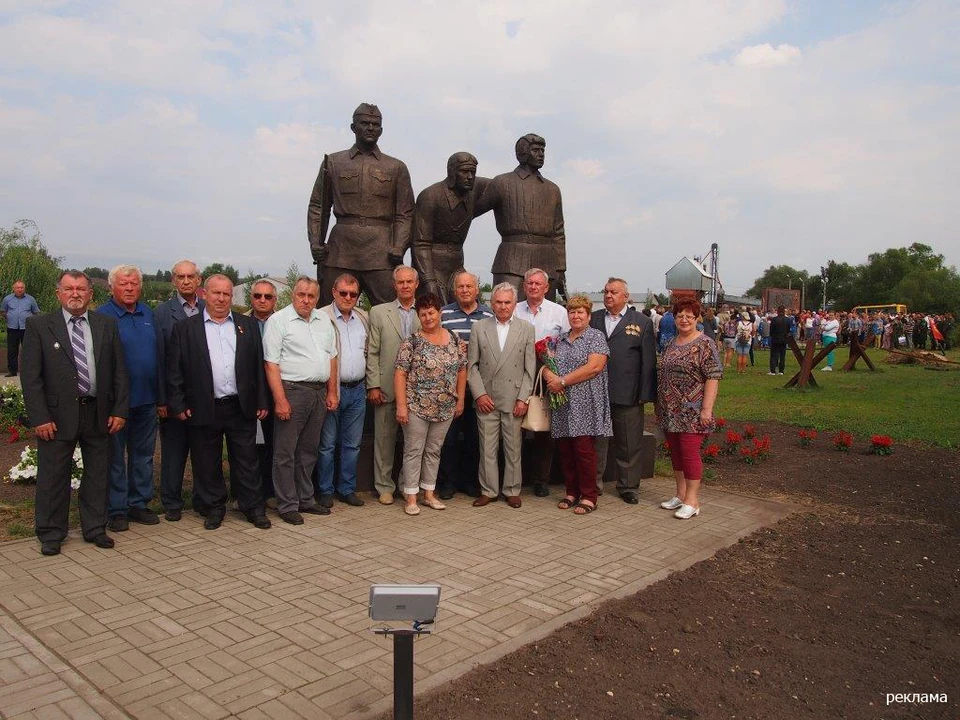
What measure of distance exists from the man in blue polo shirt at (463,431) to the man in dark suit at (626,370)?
102cm

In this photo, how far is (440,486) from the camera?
6.84 meters

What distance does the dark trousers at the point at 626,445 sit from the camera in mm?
6629

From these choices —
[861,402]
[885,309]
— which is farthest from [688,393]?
[885,309]

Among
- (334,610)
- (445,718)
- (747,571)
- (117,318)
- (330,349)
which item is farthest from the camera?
(330,349)

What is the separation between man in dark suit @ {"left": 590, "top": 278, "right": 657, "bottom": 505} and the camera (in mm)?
6465

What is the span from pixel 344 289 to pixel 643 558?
300cm

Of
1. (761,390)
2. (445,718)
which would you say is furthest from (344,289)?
(761,390)

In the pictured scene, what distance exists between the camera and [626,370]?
255 inches

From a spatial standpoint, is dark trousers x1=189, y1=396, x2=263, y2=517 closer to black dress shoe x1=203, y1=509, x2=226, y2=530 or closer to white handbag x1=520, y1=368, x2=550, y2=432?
black dress shoe x1=203, y1=509, x2=226, y2=530

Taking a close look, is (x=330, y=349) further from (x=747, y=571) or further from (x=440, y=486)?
(x=747, y=571)

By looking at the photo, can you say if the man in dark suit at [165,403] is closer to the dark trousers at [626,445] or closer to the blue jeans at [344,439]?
the blue jeans at [344,439]

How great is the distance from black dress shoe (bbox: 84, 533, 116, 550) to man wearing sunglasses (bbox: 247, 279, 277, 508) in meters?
1.14

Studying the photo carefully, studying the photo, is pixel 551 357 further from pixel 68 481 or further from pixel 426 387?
pixel 68 481

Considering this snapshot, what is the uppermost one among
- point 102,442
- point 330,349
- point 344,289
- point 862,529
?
point 344,289
